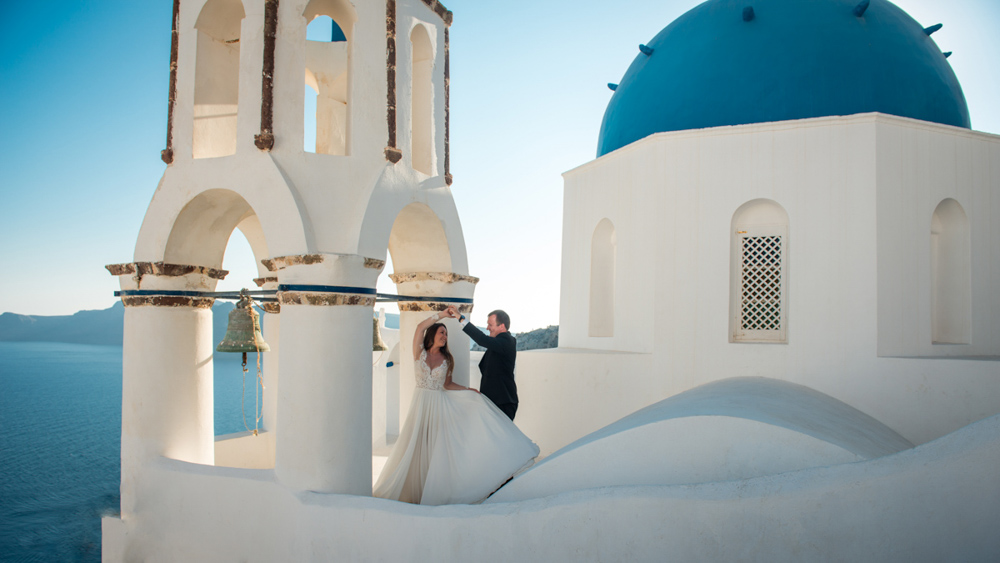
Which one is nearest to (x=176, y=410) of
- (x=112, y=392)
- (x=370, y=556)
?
(x=370, y=556)

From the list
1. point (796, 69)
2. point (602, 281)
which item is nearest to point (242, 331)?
point (602, 281)

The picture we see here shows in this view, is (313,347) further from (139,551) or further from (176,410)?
(139,551)

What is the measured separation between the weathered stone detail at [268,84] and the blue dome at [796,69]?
16.9ft

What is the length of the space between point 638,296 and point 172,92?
5.37 m

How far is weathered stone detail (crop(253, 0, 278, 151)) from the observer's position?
4.36 meters

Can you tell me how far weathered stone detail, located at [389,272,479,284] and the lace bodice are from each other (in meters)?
0.98

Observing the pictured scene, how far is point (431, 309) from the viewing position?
223 inches

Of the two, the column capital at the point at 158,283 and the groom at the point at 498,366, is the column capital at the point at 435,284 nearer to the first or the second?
the groom at the point at 498,366

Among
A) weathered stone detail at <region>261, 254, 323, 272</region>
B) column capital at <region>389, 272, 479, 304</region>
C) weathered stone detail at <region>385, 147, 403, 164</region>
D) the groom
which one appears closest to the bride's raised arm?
the groom

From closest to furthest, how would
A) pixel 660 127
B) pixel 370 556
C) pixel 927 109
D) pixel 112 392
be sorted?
pixel 370 556 < pixel 927 109 < pixel 660 127 < pixel 112 392

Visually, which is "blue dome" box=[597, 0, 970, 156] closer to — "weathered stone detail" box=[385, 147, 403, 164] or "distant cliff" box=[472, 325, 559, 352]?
"weathered stone detail" box=[385, 147, 403, 164]

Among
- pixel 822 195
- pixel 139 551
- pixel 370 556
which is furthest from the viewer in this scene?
pixel 822 195

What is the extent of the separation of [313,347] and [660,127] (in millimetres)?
5678

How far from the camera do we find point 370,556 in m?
3.75
